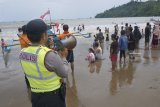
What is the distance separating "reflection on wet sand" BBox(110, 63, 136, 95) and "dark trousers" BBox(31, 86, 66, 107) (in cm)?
403

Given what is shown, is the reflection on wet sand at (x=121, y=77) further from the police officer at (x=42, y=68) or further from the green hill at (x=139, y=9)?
the green hill at (x=139, y=9)

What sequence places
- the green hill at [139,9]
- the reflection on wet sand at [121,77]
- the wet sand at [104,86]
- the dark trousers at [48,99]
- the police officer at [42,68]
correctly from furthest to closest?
the green hill at [139,9]
the reflection on wet sand at [121,77]
the wet sand at [104,86]
the dark trousers at [48,99]
the police officer at [42,68]

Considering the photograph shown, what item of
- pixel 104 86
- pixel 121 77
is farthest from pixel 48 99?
pixel 121 77

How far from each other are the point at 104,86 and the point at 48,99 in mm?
4746

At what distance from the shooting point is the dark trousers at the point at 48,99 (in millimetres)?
2918

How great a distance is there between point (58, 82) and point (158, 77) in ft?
19.9

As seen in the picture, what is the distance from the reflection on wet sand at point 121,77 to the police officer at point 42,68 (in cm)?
410

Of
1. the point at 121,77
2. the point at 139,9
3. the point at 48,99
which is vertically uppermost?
the point at 48,99

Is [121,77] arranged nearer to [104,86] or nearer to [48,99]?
[104,86]

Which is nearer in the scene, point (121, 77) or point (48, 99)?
point (48, 99)

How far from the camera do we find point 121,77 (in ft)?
28.1

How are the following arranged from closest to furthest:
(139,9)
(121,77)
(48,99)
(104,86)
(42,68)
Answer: (42,68) → (48,99) → (104,86) → (121,77) → (139,9)

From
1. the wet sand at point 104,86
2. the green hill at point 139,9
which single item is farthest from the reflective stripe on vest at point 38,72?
the green hill at point 139,9

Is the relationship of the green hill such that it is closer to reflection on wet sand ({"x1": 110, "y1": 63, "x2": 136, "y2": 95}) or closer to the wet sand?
reflection on wet sand ({"x1": 110, "y1": 63, "x2": 136, "y2": 95})
